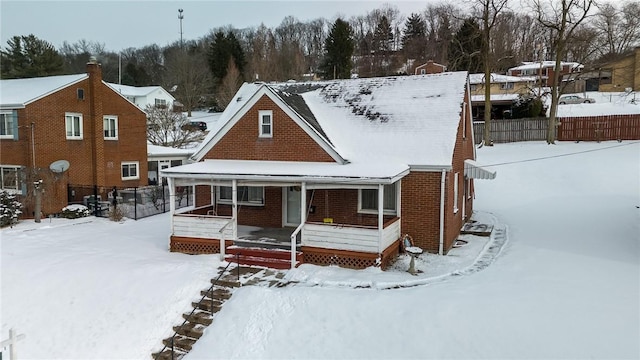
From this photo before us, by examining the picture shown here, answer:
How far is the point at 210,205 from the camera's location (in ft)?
58.7

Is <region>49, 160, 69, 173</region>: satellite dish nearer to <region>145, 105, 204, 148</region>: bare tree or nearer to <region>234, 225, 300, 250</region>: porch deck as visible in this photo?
<region>234, 225, 300, 250</region>: porch deck

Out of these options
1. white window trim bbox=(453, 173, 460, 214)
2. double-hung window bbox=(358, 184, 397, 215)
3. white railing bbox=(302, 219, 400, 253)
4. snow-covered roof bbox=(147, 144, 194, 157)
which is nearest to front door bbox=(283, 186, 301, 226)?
double-hung window bbox=(358, 184, 397, 215)

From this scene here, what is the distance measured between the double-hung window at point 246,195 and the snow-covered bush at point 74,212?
888 cm

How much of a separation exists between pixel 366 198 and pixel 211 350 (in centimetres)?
765

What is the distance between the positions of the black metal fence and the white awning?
1410 cm

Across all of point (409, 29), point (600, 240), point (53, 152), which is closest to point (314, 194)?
point (600, 240)

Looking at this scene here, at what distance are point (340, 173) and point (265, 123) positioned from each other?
14.0 ft

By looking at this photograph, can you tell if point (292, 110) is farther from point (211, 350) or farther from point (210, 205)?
point (211, 350)

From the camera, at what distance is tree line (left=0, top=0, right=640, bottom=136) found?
4447 centimetres

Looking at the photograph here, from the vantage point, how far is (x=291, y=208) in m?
17.2

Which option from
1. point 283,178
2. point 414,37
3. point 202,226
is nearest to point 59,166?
point 202,226

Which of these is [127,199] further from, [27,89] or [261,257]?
[261,257]

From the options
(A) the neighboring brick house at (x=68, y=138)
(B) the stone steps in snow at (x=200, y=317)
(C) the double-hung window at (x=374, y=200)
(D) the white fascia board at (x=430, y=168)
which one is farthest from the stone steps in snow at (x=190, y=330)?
(A) the neighboring brick house at (x=68, y=138)

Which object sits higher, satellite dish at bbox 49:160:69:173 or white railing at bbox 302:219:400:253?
satellite dish at bbox 49:160:69:173
